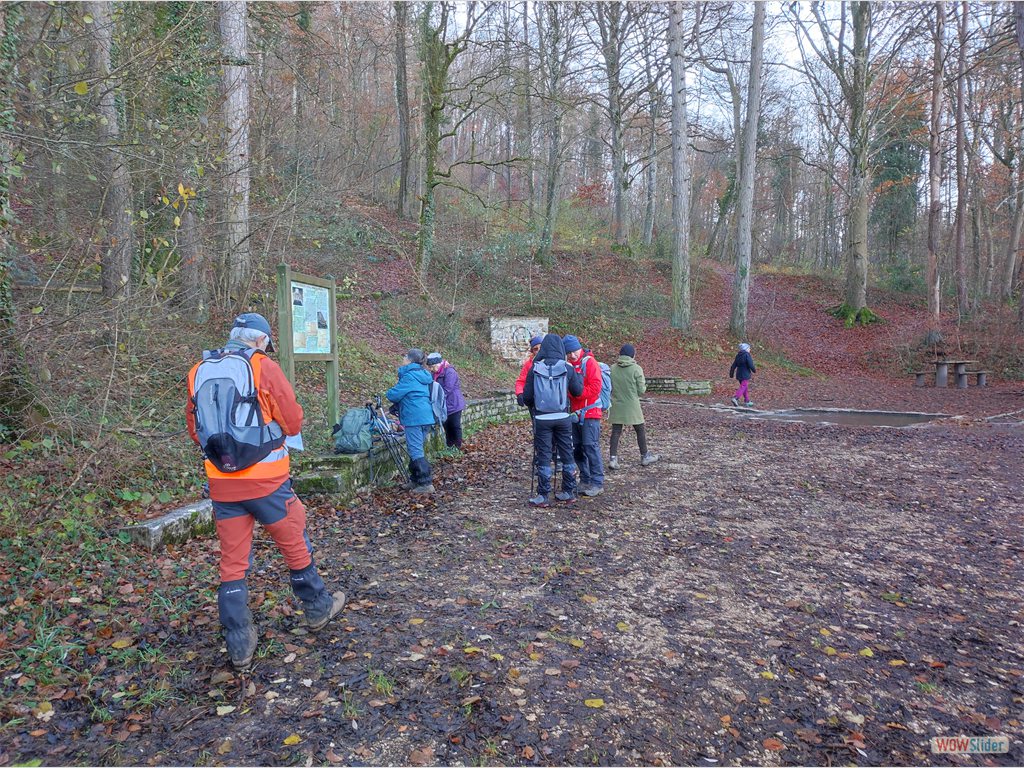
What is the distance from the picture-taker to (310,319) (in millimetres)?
7305

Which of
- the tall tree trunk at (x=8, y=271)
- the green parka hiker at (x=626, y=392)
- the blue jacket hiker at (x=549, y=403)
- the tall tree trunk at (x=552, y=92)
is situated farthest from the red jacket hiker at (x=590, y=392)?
the tall tree trunk at (x=552, y=92)

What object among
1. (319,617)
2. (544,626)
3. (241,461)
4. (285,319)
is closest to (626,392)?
(285,319)

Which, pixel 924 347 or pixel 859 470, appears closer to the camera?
pixel 859 470

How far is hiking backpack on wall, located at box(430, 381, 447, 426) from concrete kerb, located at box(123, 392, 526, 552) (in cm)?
82

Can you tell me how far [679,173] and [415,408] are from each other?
16158 mm

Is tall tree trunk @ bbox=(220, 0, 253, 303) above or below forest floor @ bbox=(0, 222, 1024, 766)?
above

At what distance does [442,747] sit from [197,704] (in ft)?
4.47

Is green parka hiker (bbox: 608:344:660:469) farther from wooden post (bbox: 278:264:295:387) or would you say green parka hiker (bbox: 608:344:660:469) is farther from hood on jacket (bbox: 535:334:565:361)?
wooden post (bbox: 278:264:295:387)

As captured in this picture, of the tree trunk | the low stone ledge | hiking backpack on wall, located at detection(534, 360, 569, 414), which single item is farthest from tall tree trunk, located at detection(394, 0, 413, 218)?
the low stone ledge

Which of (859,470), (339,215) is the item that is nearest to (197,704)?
(859,470)

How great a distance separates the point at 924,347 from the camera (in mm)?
21156

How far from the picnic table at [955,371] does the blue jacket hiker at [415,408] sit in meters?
17.8

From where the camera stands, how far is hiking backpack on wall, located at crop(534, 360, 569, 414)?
22.2ft

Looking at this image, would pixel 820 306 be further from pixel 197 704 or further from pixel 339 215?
pixel 197 704
